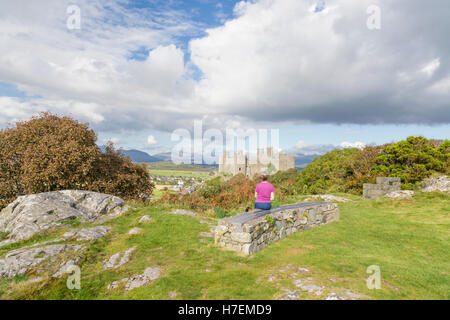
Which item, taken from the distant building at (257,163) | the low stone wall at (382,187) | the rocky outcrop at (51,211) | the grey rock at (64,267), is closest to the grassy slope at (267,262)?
the grey rock at (64,267)

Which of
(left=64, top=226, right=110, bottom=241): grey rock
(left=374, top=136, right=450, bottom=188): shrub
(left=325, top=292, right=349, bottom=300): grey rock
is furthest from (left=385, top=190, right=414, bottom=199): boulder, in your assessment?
(left=64, top=226, right=110, bottom=241): grey rock

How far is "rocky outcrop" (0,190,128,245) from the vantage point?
8.10m

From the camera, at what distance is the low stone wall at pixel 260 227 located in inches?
266

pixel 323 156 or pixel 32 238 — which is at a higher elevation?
pixel 323 156

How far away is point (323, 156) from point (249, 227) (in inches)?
952

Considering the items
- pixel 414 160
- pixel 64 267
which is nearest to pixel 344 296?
pixel 64 267

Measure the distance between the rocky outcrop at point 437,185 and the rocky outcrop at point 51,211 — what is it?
724 inches

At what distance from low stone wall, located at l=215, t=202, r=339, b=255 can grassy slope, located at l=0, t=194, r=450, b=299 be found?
279 millimetres

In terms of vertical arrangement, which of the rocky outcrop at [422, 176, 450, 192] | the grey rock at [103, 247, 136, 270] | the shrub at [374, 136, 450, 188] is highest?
the shrub at [374, 136, 450, 188]

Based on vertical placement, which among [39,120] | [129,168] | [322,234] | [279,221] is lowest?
[322,234]

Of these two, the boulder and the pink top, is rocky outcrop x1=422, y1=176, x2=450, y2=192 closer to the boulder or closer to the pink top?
the boulder
